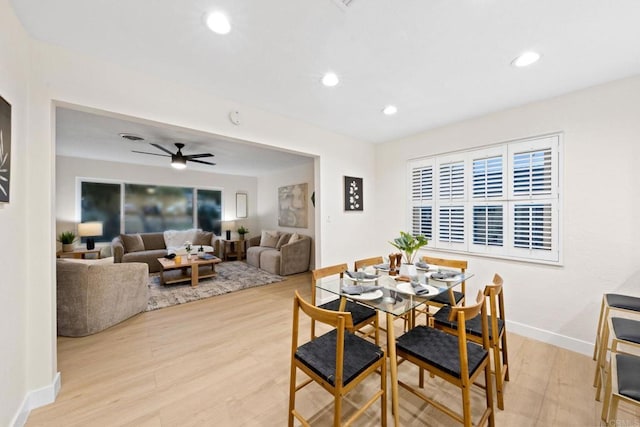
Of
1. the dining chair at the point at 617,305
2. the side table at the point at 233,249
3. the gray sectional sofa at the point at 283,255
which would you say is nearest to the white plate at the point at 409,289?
the dining chair at the point at 617,305

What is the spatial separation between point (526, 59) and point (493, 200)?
1.48 meters

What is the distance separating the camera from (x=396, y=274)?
2.30 m

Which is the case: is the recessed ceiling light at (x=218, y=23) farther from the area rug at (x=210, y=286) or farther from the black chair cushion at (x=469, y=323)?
the area rug at (x=210, y=286)

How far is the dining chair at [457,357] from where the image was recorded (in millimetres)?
1301

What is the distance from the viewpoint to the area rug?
3693 mm

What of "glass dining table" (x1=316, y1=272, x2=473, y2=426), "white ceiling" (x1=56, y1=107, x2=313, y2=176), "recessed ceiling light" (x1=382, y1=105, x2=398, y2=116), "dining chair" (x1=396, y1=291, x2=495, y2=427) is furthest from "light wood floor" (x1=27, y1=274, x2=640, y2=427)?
"recessed ceiling light" (x1=382, y1=105, x2=398, y2=116)

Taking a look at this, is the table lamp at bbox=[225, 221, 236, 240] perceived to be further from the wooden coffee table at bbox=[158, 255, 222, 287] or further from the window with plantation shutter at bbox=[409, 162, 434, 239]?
the window with plantation shutter at bbox=[409, 162, 434, 239]

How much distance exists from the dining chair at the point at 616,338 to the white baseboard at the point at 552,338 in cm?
52

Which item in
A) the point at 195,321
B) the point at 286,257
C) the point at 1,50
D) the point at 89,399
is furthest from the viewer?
the point at 286,257

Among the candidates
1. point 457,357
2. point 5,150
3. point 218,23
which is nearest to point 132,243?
point 5,150

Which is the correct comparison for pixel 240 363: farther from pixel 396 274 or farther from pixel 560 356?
pixel 560 356

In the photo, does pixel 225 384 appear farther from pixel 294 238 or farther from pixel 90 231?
pixel 90 231

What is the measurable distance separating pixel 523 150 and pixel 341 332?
2814mm

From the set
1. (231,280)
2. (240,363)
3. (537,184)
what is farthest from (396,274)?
(231,280)
